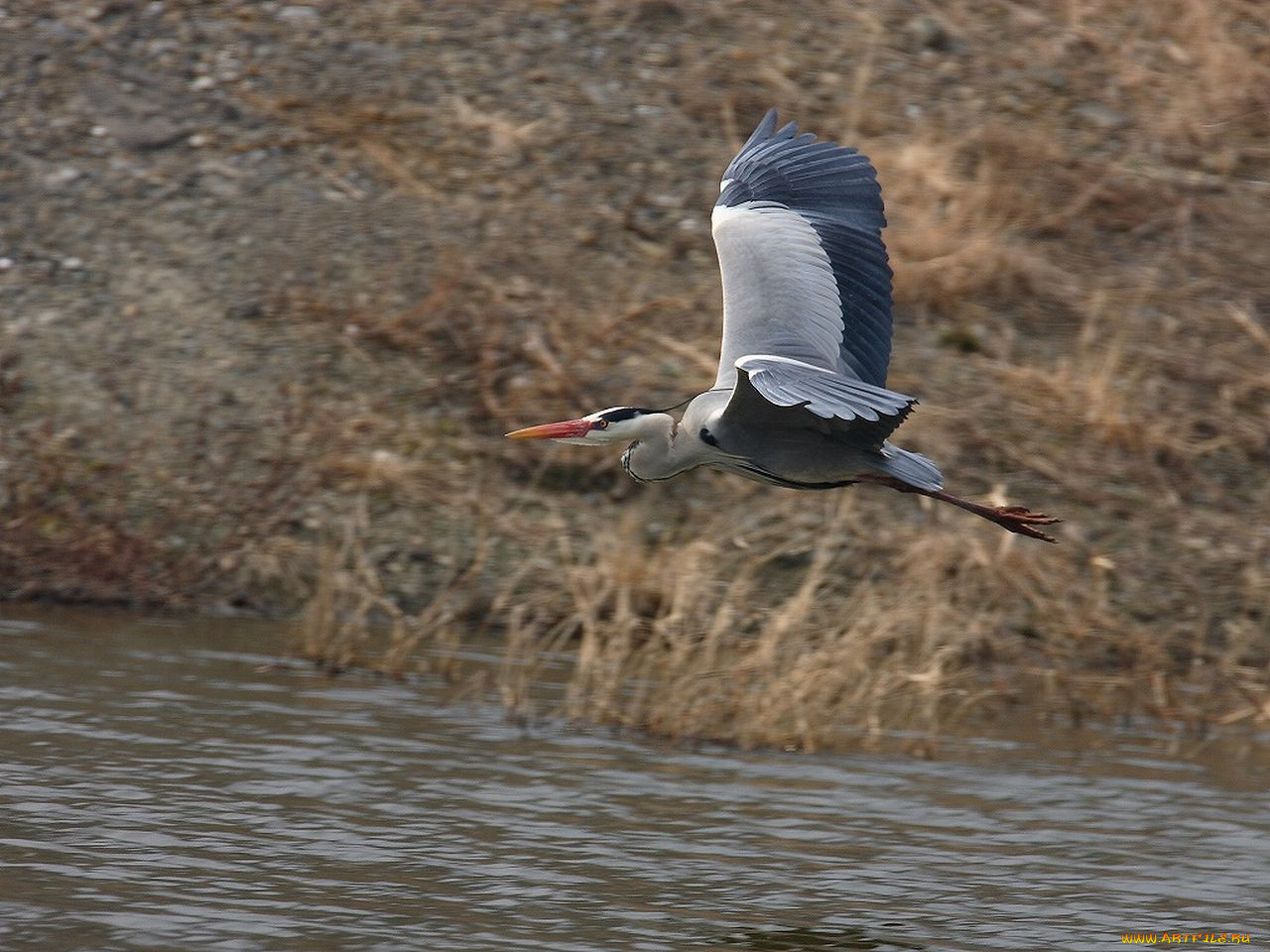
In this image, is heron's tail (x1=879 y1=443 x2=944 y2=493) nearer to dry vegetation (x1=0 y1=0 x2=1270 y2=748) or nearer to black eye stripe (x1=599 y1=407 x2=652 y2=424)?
black eye stripe (x1=599 y1=407 x2=652 y2=424)

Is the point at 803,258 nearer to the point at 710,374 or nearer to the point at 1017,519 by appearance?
the point at 1017,519

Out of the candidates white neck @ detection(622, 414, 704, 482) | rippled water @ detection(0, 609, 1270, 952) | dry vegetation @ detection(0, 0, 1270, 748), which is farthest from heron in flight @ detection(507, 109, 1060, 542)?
dry vegetation @ detection(0, 0, 1270, 748)

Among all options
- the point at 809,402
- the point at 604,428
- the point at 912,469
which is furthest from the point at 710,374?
the point at 809,402

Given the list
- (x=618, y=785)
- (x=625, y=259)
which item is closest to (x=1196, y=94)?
(x=625, y=259)

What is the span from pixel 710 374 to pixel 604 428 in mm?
4025

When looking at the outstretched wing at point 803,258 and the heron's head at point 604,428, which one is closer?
the heron's head at point 604,428

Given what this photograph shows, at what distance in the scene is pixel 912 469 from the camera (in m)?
6.12

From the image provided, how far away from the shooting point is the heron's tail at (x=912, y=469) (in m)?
6.07

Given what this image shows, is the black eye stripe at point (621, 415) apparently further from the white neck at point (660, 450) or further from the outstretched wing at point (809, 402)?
the outstretched wing at point (809, 402)

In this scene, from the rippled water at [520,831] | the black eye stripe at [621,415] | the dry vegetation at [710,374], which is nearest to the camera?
the rippled water at [520,831]

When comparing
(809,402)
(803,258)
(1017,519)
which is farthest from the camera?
(803,258)

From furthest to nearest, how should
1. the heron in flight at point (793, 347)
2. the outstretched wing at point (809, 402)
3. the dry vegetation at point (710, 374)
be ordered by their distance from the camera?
the dry vegetation at point (710, 374) → the heron in flight at point (793, 347) → the outstretched wing at point (809, 402)

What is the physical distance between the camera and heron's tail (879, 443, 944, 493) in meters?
6.07

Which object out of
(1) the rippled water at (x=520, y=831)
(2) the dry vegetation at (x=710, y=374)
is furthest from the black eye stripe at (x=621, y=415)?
(2) the dry vegetation at (x=710, y=374)
